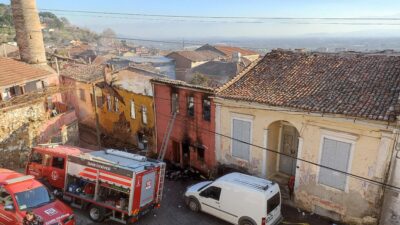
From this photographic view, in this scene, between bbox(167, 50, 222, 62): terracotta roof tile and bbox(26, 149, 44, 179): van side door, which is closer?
bbox(26, 149, 44, 179): van side door

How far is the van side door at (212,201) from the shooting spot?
1388 centimetres

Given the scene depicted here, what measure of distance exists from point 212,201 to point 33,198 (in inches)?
305

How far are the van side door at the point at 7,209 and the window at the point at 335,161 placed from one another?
43.7 feet

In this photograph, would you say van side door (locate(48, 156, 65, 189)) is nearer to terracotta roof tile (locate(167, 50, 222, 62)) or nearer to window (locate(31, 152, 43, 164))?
window (locate(31, 152, 43, 164))

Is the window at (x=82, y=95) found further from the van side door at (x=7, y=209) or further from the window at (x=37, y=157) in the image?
the van side door at (x=7, y=209)

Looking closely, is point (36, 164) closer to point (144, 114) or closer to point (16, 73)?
point (144, 114)

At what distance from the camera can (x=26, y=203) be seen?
12055 mm

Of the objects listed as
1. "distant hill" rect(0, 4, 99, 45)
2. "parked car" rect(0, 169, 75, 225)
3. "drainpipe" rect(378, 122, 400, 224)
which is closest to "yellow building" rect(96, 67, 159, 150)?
"parked car" rect(0, 169, 75, 225)

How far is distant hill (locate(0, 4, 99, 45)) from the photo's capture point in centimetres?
8088

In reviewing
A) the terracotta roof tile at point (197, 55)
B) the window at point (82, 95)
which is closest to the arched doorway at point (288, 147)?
the window at point (82, 95)

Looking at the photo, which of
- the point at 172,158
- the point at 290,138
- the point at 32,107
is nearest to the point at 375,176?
the point at 290,138

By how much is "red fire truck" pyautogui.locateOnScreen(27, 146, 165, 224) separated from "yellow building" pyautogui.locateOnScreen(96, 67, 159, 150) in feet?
26.8

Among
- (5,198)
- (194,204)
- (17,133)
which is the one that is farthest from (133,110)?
(5,198)

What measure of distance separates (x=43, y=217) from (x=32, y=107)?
12.0 metres
